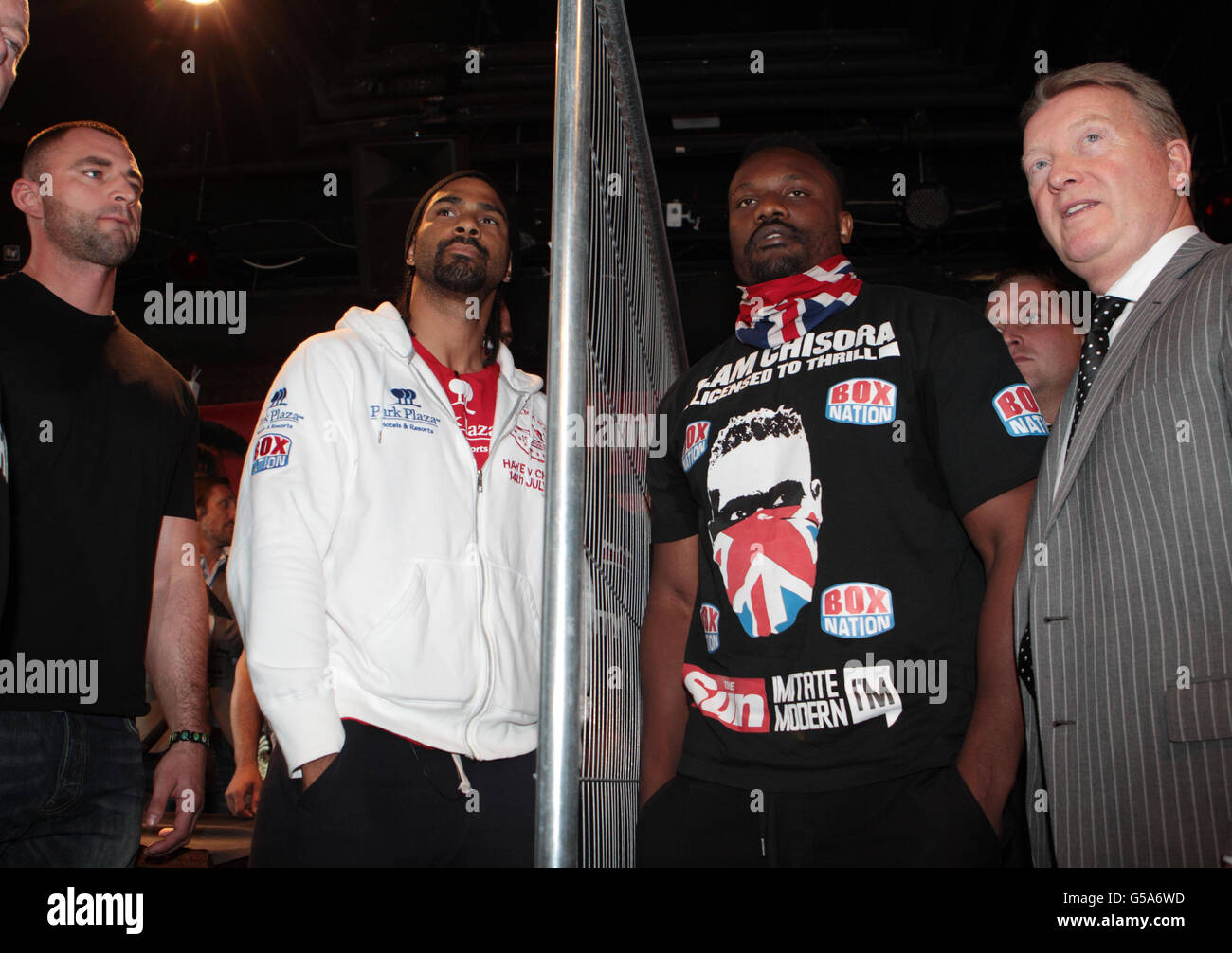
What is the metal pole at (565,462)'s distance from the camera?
52.3 inches

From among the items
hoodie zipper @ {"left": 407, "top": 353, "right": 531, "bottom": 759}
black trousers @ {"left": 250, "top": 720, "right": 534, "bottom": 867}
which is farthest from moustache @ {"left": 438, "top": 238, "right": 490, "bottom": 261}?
black trousers @ {"left": 250, "top": 720, "right": 534, "bottom": 867}

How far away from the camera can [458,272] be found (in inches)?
98.0

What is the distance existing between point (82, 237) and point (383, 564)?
1.20 m

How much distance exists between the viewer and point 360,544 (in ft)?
6.72

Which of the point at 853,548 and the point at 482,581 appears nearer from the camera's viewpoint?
the point at 853,548

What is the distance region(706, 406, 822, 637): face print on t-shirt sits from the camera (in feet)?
6.10

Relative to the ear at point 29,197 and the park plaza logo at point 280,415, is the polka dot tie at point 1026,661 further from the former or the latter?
the ear at point 29,197

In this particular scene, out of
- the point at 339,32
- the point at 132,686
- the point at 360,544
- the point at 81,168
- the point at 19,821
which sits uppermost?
the point at 339,32

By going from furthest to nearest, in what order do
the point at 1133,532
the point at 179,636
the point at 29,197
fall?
the point at 29,197
the point at 179,636
the point at 1133,532

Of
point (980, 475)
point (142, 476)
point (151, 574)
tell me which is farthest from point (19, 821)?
point (980, 475)

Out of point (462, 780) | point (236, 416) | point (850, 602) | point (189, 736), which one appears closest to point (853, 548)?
point (850, 602)

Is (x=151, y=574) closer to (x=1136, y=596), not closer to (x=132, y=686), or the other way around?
(x=132, y=686)

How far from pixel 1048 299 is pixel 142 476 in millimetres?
2757

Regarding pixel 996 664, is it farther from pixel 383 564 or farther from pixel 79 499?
pixel 79 499
